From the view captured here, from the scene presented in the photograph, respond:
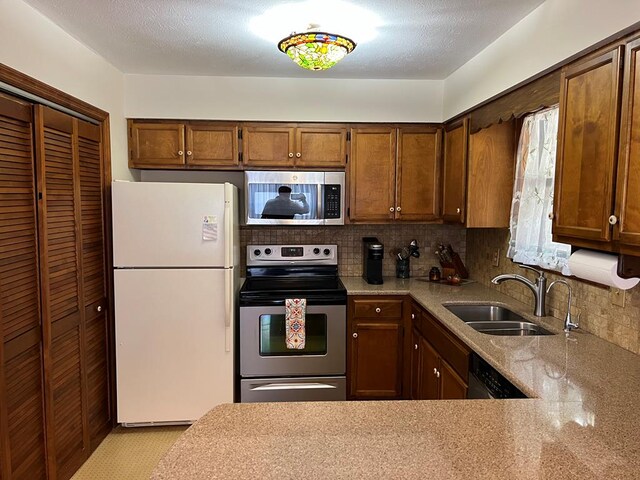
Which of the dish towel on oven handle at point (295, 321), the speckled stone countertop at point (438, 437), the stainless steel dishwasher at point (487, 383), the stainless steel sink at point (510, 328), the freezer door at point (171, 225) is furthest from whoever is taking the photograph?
the dish towel on oven handle at point (295, 321)

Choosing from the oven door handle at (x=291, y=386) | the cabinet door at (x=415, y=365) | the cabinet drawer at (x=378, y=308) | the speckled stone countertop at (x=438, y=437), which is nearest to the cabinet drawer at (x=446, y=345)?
the cabinet door at (x=415, y=365)

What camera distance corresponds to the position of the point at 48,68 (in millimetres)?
2102

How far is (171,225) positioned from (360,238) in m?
1.55

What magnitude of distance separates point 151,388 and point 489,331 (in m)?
2.12

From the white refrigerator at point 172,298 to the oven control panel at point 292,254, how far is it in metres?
0.61

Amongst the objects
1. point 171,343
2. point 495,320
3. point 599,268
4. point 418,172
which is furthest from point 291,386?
point 599,268

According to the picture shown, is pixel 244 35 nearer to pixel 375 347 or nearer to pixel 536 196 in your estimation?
pixel 536 196

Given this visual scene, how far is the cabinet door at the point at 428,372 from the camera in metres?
2.46

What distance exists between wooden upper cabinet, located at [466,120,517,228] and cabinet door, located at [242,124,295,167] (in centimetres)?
127

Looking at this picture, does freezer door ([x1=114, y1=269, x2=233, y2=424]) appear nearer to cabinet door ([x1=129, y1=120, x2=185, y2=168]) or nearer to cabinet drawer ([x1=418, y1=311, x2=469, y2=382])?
cabinet door ([x1=129, y1=120, x2=185, y2=168])

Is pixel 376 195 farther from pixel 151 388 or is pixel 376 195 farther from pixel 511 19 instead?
pixel 151 388

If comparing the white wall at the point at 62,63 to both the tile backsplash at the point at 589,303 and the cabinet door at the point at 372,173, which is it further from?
the tile backsplash at the point at 589,303

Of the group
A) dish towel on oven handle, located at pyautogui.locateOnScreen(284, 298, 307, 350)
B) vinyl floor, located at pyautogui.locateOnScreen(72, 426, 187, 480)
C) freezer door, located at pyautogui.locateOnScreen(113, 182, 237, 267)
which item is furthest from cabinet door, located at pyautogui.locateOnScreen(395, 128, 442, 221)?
vinyl floor, located at pyautogui.locateOnScreen(72, 426, 187, 480)

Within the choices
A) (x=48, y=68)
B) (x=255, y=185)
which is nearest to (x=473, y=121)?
(x=255, y=185)
